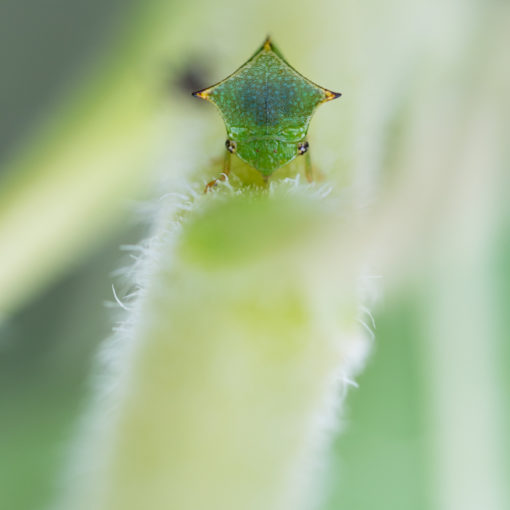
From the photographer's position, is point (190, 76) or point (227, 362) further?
point (190, 76)

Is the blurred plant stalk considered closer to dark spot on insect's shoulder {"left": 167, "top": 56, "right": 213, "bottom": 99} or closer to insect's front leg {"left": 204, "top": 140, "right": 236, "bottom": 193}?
insect's front leg {"left": 204, "top": 140, "right": 236, "bottom": 193}

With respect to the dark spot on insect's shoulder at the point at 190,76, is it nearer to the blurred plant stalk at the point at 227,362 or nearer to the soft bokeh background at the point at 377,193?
the soft bokeh background at the point at 377,193

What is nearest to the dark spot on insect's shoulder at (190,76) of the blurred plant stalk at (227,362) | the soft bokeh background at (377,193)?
the soft bokeh background at (377,193)

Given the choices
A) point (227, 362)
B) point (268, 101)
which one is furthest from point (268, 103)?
point (227, 362)

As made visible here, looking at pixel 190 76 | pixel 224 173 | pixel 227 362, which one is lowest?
pixel 227 362

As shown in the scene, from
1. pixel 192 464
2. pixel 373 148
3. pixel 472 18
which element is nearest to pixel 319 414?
pixel 192 464

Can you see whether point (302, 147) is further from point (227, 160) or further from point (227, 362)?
point (227, 362)
